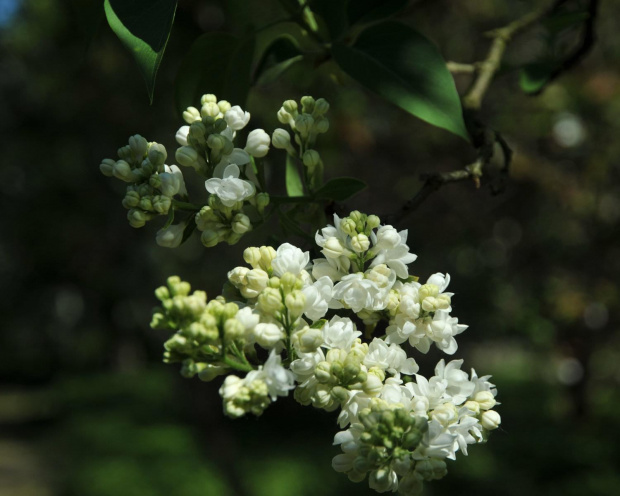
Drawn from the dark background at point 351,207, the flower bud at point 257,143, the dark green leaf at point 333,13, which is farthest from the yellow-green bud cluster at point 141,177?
the dark green leaf at point 333,13

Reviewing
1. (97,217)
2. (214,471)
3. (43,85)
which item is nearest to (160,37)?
(43,85)

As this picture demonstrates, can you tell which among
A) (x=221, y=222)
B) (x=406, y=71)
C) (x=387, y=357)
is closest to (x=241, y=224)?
(x=221, y=222)

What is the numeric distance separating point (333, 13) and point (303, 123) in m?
0.32

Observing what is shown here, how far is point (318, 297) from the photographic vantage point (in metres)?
0.76

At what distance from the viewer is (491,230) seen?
7.35 metres

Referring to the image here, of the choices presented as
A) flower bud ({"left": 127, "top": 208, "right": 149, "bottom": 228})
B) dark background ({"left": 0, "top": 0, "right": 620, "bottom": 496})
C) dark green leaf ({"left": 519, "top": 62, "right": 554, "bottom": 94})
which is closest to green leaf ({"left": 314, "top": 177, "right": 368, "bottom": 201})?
flower bud ({"left": 127, "top": 208, "right": 149, "bottom": 228})

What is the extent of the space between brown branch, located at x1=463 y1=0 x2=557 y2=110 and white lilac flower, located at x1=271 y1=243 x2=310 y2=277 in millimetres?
653

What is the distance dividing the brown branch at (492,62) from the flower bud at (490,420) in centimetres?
64

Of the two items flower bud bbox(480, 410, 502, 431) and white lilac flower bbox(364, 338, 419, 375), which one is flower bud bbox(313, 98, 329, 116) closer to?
white lilac flower bbox(364, 338, 419, 375)

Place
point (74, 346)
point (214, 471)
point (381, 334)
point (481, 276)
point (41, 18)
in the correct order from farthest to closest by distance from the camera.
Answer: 1. point (74, 346)
2. point (214, 471)
3. point (41, 18)
4. point (481, 276)
5. point (381, 334)

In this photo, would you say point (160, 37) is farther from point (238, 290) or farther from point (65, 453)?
point (65, 453)

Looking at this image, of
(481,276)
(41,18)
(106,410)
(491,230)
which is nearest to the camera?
(491,230)

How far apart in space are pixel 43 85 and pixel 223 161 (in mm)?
8589

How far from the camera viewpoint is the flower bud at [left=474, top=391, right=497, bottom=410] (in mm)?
848
